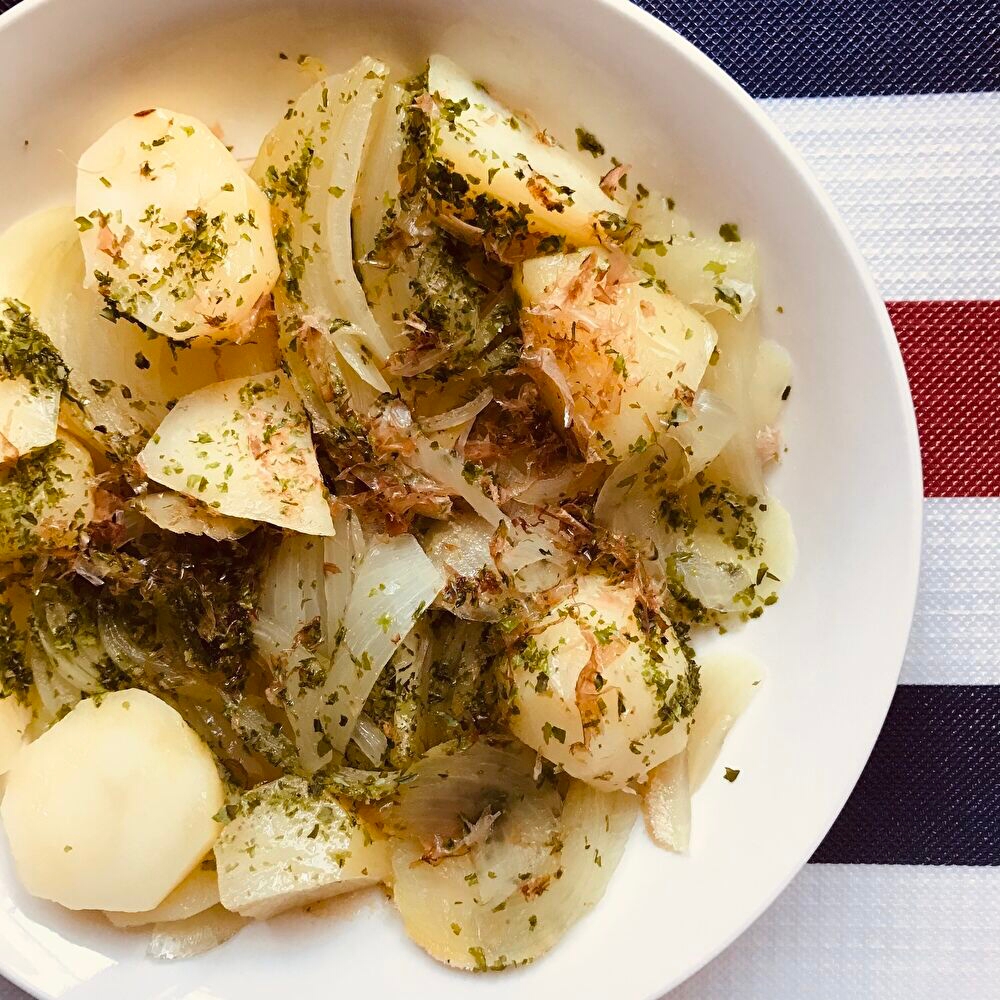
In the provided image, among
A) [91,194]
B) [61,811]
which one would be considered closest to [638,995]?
[61,811]

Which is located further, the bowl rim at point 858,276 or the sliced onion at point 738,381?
the sliced onion at point 738,381

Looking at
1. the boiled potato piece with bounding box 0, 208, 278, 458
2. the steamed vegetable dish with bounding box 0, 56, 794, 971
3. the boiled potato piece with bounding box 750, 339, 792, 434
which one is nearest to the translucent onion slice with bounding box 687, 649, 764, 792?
the steamed vegetable dish with bounding box 0, 56, 794, 971

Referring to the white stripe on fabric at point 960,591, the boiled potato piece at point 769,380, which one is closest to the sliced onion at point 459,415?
the boiled potato piece at point 769,380

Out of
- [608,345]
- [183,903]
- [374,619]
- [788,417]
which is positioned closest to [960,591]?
[788,417]

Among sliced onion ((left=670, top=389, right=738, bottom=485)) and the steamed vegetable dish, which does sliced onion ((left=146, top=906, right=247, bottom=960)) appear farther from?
sliced onion ((left=670, top=389, right=738, bottom=485))

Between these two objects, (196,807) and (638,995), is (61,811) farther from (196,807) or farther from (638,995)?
(638,995)

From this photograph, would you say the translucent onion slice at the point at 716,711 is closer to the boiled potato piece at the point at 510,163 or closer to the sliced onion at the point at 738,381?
the sliced onion at the point at 738,381
